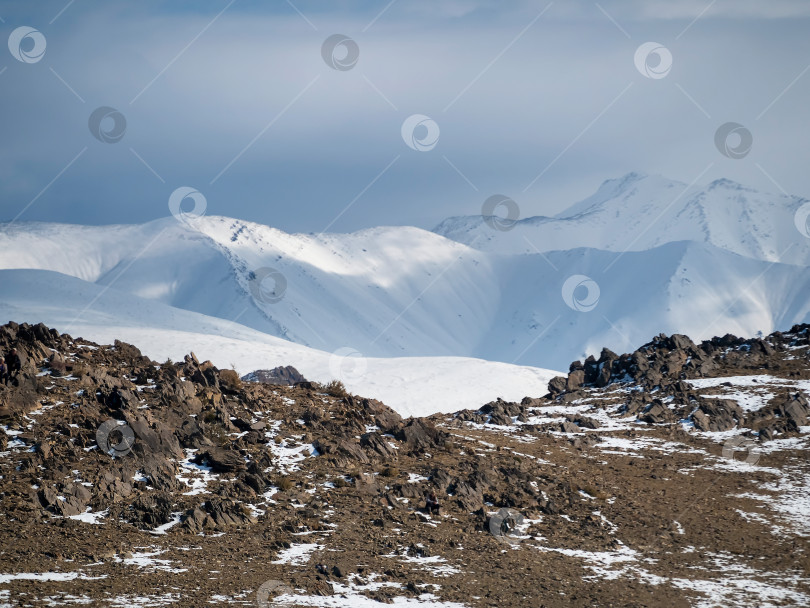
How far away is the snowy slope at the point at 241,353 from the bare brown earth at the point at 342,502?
36.2m

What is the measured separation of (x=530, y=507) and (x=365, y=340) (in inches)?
6642

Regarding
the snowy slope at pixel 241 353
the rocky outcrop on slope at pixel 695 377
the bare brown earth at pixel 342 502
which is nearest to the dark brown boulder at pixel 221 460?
A: the bare brown earth at pixel 342 502

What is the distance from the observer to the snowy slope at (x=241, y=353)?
75312 mm

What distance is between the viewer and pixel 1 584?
19.0 meters

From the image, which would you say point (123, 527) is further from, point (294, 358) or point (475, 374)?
point (294, 358)

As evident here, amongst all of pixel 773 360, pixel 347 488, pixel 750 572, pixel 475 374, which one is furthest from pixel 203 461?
pixel 475 374

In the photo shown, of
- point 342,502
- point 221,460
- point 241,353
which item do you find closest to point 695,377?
point 342,502

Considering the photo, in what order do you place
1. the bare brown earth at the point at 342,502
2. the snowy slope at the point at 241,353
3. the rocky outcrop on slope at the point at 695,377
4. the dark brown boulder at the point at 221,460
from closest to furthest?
A: 1. the bare brown earth at the point at 342,502
2. the dark brown boulder at the point at 221,460
3. the rocky outcrop on slope at the point at 695,377
4. the snowy slope at the point at 241,353

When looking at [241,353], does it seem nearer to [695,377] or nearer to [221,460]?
[695,377]

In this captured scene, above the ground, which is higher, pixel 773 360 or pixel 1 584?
pixel 773 360

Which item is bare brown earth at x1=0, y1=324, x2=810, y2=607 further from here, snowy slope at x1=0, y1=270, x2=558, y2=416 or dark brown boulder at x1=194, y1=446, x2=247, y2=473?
snowy slope at x1=0, y1=270, x2=558, y2=416

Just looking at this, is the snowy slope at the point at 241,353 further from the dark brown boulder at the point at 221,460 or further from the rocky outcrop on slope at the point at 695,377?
the dark brown boulder at the point at 221,460

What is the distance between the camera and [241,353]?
8775cm

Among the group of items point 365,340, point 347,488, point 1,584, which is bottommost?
point 1,584
